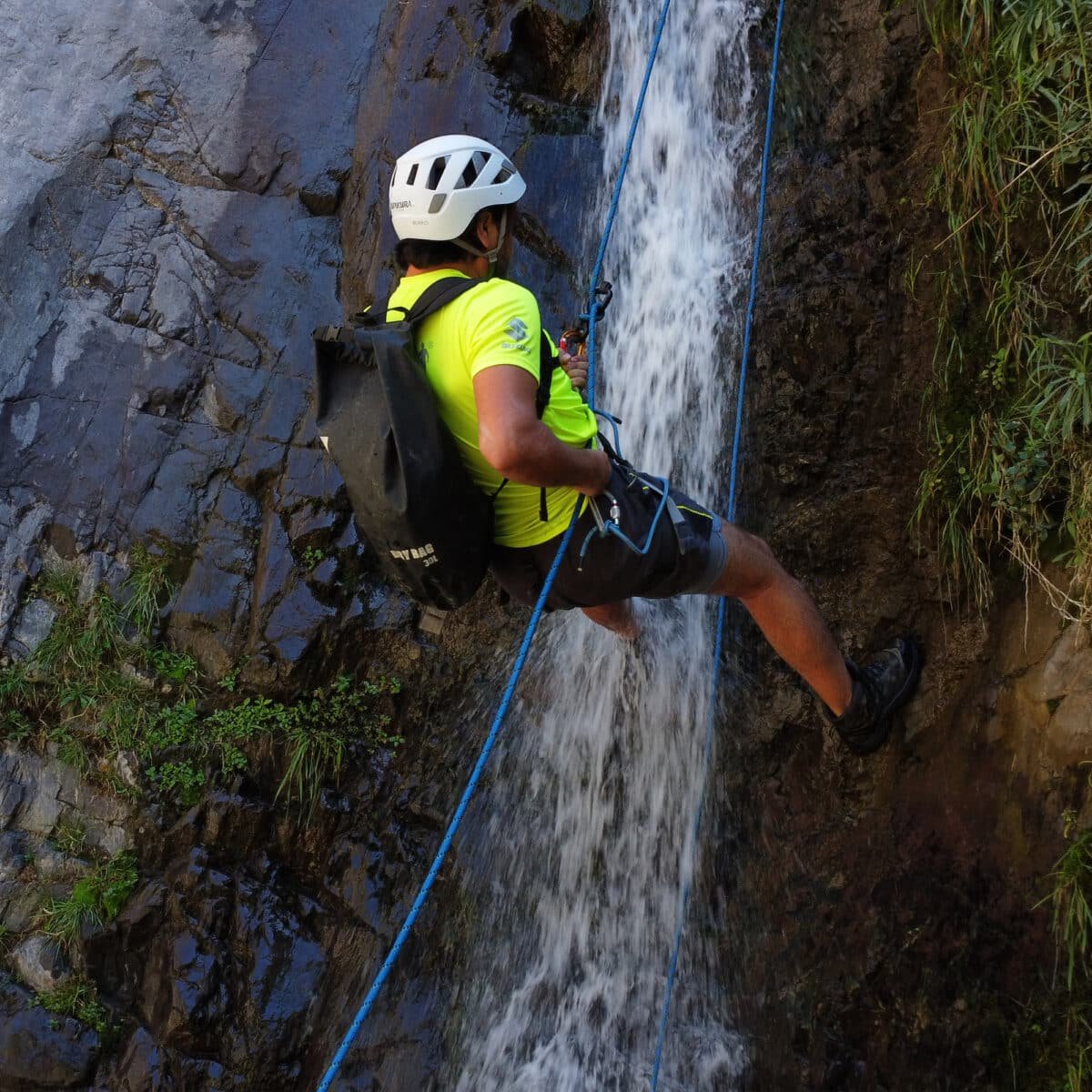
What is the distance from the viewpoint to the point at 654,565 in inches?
126

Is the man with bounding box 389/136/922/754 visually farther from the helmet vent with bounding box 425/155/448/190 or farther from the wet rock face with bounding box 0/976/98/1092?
the wet rock face with bounding box 0/976/98/1092

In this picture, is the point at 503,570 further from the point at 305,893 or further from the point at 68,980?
the point at 68,980

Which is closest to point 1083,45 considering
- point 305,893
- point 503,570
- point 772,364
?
point 772,364

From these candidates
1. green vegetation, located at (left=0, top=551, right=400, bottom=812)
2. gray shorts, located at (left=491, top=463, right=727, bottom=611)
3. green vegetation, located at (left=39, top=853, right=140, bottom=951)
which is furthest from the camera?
green vegetation, located at (left=0, top=551, right=400, bottom=812)

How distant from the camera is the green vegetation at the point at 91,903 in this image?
470cm

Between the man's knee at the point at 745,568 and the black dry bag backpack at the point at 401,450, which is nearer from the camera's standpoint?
the black dry bag backpack at the point at 401,450

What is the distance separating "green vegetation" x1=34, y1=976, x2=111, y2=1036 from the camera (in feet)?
15.0

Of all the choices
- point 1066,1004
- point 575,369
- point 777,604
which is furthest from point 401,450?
point 1066,1004

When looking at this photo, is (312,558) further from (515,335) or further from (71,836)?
(515,335)

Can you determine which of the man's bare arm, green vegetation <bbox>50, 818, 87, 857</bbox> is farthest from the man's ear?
green vegetation <bbox>50, 818, 87, 857</bbox>

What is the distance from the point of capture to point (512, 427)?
262cm

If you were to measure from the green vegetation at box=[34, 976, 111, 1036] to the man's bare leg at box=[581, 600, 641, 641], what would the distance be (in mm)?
2755

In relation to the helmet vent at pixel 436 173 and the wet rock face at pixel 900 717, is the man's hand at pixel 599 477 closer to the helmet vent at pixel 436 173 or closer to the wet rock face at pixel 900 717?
the helmet vent at pixel 436 173

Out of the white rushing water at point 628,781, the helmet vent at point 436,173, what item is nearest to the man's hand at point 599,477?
the helmet vent at point 436,173
